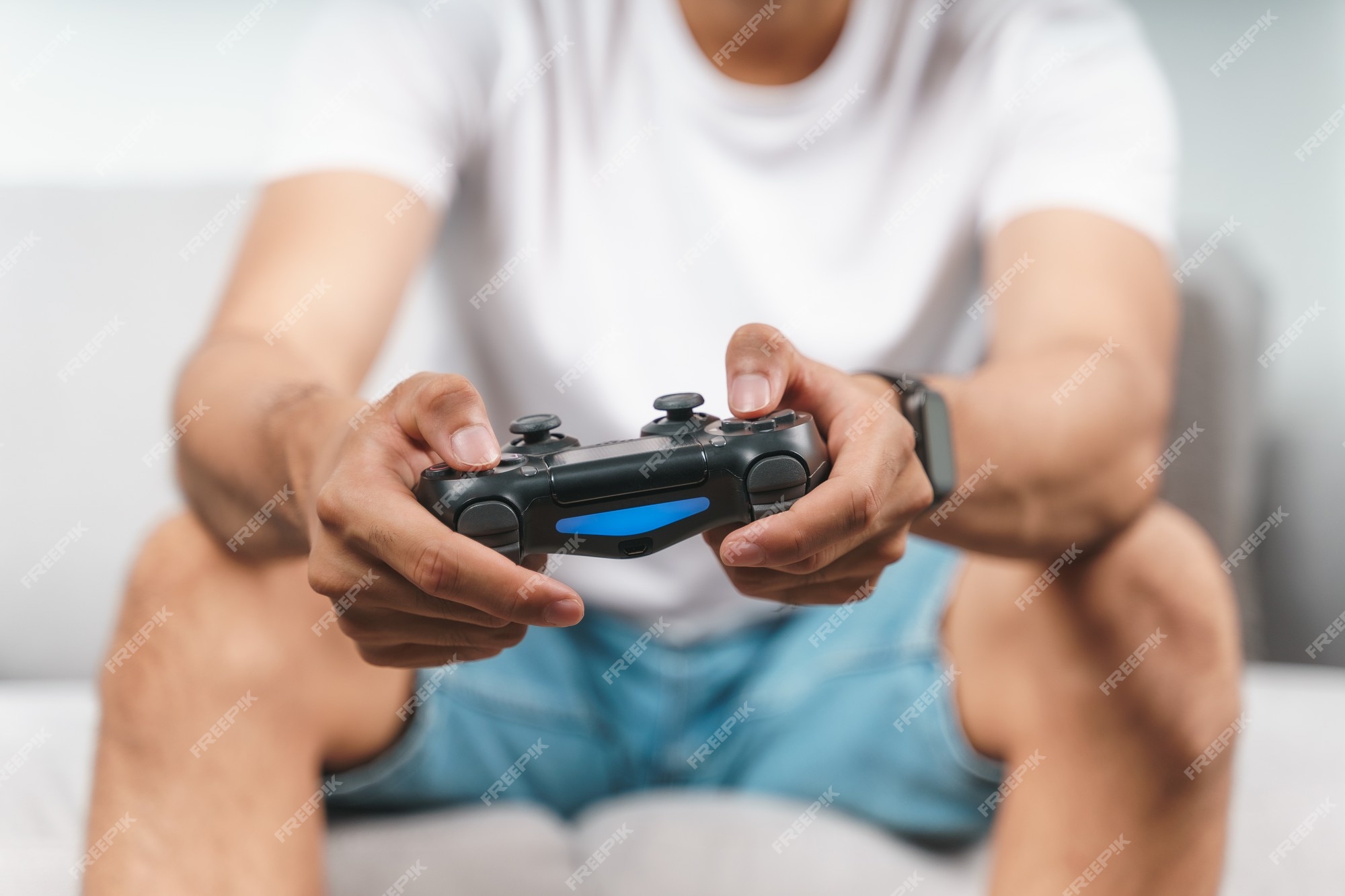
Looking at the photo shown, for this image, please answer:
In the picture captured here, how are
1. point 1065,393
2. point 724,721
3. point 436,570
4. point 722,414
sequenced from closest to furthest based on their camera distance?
1. point 436,570
2. point 1065,393
3. point 724,721
4. point 722,414

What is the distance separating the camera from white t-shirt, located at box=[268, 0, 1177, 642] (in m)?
0.78

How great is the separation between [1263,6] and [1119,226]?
0.67 m

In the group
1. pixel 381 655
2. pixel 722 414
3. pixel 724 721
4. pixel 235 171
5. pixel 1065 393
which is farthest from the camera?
pixel 235 171

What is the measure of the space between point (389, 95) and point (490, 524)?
48cm

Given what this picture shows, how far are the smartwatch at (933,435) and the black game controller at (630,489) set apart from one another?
0.09 metres

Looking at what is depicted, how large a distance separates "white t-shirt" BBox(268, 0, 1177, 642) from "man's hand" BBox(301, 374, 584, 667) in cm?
32

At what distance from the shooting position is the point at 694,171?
80cm

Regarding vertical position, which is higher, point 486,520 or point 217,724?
point 486,520

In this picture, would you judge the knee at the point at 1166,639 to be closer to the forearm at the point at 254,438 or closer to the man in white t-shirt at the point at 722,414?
the man in white t-shirt at the point at 722,414

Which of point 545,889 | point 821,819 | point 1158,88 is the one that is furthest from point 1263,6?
point 545,889

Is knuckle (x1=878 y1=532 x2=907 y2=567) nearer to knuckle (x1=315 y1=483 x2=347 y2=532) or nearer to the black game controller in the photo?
the black game controller

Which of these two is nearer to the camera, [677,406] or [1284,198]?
[677,406]

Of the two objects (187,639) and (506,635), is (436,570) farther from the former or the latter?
(187,639)

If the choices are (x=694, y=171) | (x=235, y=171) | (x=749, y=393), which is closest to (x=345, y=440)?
(x=749, y=393)
